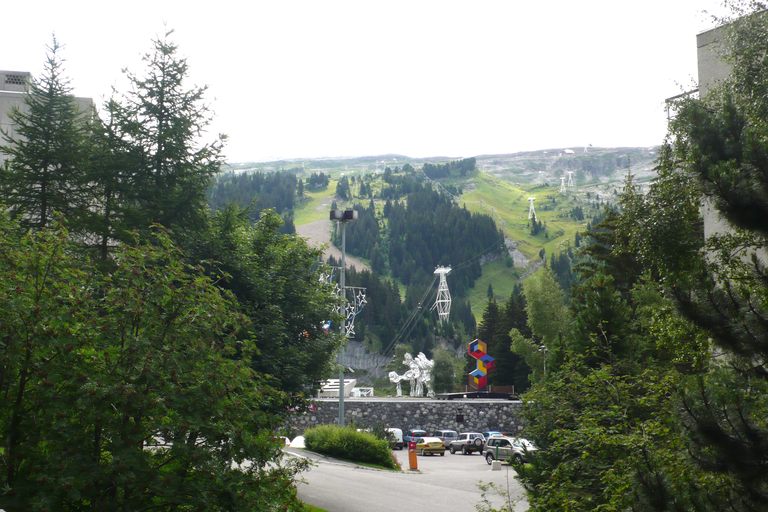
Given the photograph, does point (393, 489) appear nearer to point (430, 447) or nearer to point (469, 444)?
point (430, 447)

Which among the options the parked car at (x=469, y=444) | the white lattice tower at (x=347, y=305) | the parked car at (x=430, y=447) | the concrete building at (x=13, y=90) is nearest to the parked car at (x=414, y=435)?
the parked car at (x=469, y=444)

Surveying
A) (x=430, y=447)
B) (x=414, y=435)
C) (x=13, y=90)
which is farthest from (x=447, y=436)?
(x=13, y=90)

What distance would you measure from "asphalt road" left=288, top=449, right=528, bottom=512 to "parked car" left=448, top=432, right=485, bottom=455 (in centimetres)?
1739

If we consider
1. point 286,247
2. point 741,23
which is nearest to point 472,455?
point 286,247

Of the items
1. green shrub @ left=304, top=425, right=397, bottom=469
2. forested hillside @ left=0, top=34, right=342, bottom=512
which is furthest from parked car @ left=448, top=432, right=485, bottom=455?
forested hillside @ left=0, top=34, right=342, bottom=512

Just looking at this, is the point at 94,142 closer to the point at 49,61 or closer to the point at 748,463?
the point at 49,61

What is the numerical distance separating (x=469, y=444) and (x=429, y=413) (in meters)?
12.3

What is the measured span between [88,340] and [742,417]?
684 cm

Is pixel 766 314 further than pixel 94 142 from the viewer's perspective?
No

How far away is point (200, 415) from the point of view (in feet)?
31.2

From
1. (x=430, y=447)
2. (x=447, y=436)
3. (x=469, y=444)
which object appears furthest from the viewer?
(x=447, y=436)

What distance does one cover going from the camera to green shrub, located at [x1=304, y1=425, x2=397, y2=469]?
116ft

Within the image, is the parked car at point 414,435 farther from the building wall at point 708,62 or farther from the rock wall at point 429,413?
the building wall at point 708,62

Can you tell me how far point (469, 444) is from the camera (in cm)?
5291
